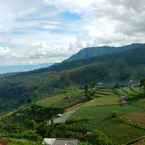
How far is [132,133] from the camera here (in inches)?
3526

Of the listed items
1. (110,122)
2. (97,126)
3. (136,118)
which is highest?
(136,118)

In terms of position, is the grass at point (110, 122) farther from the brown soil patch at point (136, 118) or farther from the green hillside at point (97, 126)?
the brown soil patch at point (136, 118)

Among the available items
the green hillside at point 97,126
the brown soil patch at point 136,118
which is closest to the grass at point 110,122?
the green hillside at point 97,126

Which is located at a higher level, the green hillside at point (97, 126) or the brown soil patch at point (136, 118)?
the brown soil patch at point (136, 118)

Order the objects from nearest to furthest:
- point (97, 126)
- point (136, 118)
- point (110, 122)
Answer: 1. point (97, 126)
2. point (136, 118)
3. point (110, 122)

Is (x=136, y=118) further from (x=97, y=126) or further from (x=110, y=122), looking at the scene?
(x=97, y=126)

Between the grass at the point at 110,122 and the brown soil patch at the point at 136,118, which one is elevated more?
the brown soil patch at the point at 136,118

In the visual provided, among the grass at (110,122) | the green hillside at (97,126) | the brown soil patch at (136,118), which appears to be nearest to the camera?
the green hillside at (97,126)

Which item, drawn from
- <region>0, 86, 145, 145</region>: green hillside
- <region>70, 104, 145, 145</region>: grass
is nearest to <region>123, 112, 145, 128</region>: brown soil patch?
<region>0, 86, 145, 145</region>: green hillside

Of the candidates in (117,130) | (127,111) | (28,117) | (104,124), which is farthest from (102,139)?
(28,117)

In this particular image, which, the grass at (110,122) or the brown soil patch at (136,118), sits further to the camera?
the brown soil patch at (136,118)

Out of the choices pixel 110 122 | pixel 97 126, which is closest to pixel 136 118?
pixel 110 122

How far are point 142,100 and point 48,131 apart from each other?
148 ft

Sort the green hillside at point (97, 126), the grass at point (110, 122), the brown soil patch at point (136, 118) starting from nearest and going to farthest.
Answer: the green hillside at point (97, 126)
the grass at point (110, 122)
the brown soil patch at point (136, 118)
